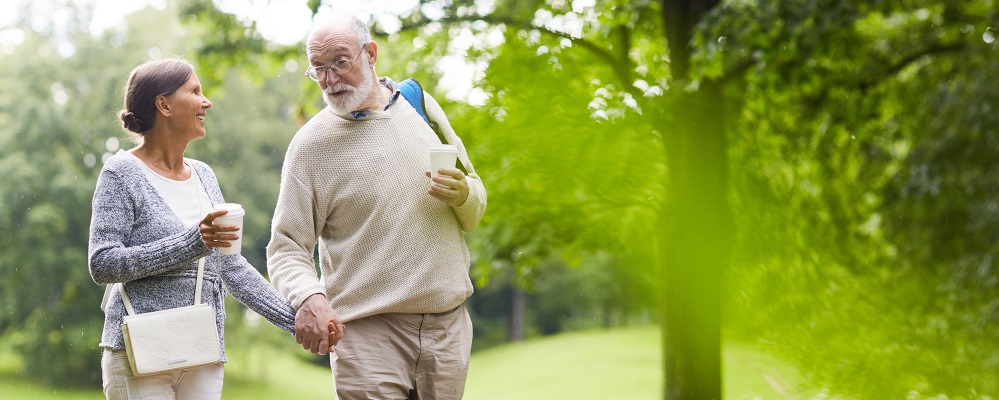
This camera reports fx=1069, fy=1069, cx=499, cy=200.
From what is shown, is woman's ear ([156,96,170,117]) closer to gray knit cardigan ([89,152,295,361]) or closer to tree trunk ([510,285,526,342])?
gray knit cardigan ([89,152,295,361])

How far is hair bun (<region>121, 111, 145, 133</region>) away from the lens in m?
2.70

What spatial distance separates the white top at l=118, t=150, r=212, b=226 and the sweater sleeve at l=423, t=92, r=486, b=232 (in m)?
0.66

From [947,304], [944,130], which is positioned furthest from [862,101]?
[947,304]

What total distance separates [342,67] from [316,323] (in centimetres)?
66

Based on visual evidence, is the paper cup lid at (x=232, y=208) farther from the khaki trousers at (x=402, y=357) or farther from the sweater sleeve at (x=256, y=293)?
the khaki trousers at (x=402, y=357)

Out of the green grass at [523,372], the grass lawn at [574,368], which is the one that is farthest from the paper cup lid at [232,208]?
the green grass at [523,372]

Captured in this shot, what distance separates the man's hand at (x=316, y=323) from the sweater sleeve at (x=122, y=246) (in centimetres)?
29

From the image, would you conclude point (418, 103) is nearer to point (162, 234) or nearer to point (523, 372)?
point (162, 234)

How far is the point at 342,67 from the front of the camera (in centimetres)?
277

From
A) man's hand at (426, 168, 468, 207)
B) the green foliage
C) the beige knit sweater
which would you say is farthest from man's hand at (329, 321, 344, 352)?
the green foliage

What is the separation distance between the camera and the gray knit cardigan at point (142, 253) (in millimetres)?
2539

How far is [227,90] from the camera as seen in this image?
33.8m

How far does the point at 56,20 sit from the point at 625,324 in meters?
21.1

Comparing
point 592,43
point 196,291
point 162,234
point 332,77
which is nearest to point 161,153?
point 162,234
